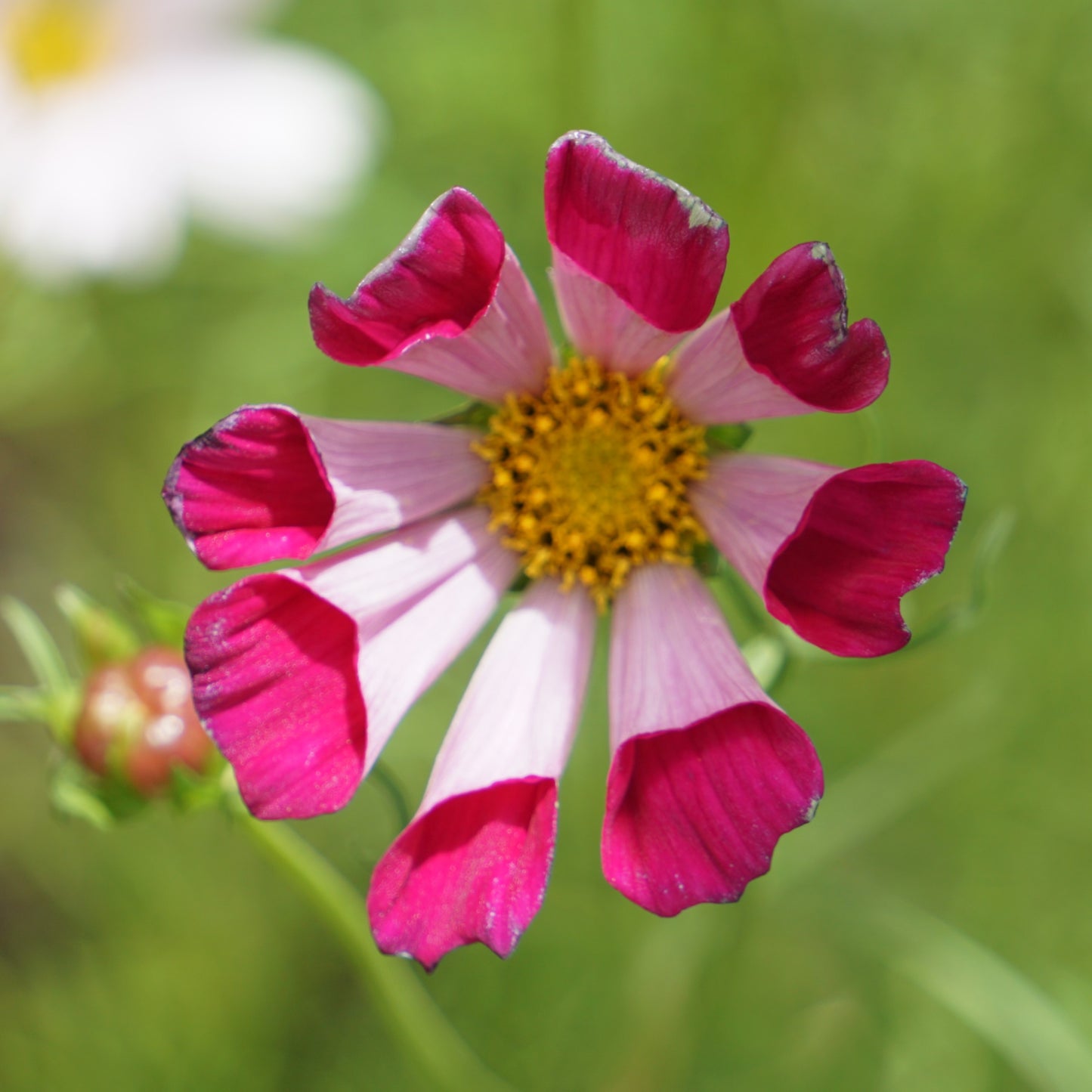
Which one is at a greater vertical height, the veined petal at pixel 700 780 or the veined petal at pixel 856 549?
the veined petal at pixel 856 549

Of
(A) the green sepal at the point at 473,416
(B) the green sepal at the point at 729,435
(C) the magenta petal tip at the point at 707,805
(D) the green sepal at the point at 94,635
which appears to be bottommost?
(D) the green sepal at the point at 94,635

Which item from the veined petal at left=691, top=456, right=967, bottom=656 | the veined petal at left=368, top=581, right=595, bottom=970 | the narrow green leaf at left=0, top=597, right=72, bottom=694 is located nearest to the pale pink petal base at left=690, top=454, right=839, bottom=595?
the veined petal at left=691, top=456, right=967, bottom=656

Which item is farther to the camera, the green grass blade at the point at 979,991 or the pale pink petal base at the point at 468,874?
the green grass blade at the point at 979,991

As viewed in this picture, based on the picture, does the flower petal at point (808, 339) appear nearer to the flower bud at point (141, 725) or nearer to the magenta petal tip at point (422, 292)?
the magenta petal tip at point (422, 292)

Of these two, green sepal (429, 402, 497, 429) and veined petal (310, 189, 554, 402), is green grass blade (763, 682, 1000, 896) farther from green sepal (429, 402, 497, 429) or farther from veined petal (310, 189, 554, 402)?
veined petal (310, 189, 554, 402)

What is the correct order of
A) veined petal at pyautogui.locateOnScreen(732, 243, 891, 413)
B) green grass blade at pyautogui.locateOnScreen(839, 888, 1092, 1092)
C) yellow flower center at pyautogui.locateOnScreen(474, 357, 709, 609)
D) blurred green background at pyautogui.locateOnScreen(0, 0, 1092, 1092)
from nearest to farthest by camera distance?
1. veined petal at pyautogui.locateOnScreen(732, 243, 891, 413)
2. yellow flower center at pyautogui.locateOnScreen(474, 357, 709, 609)
3. green grass blade at pyautogui.locateOnScreen(839, 888, 1092, 1092)
4. blurred green background at pyautogui.locateOnScreen(0, 0, 1092, 1092)

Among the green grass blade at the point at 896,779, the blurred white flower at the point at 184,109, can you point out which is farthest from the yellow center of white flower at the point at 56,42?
the green grass blade at the point at 896,779

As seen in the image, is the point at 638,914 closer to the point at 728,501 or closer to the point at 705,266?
the point at 728,501

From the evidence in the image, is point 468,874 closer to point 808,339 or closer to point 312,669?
point 312,669
